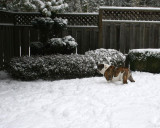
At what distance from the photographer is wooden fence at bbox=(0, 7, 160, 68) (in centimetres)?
847

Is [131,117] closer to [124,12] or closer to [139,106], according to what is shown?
[139,106]

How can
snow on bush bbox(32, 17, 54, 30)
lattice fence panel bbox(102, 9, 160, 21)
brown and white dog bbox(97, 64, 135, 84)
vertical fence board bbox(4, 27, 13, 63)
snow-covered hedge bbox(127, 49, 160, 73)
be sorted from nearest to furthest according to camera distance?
brown and white dog bbox(97, 64, 135, 84) → snow-covered hedge bbox(127, 49, 160, 73) → snow on bush bbox(32, 17, 54, 30) → vertical fence board bbox(4, 27, 13, 63) → lattice fence panel bbox(102, 9, 160, 21)

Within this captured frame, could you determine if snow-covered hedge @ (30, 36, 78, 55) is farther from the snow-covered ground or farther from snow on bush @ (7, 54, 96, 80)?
the snow-covered ground

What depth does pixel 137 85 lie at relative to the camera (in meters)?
5.51

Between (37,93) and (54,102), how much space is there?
844 mm

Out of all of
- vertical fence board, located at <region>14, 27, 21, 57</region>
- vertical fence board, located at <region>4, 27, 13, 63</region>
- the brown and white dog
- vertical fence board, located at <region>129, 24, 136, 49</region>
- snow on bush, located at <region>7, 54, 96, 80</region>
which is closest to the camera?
the brown and white dog

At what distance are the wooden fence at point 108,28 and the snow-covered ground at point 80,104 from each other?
2.89m

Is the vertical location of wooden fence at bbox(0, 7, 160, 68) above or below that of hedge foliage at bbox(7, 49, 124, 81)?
above

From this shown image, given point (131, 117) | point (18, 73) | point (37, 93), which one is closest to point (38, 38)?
point (18, 73)

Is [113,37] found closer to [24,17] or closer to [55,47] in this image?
[55,47]

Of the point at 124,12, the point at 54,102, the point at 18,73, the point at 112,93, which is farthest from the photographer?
the point at 124,12

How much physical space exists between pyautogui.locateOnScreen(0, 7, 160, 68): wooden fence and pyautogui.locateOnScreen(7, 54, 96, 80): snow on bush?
193 cm

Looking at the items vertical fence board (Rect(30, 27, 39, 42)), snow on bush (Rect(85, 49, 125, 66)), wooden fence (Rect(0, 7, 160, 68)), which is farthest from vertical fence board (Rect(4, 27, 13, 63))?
snow on bush (Rect(85, 49, 125, 66))

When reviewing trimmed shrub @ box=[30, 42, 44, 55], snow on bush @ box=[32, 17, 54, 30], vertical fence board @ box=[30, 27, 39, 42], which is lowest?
trimmed shrub @ box=[30, 42, 44, 55]
